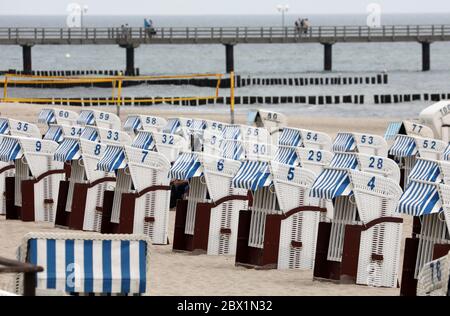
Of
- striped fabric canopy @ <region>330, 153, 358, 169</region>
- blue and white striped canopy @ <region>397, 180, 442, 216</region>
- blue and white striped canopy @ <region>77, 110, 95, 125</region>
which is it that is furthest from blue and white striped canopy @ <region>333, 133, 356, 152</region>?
blue and white striped canopy @ <region>397, 180, 442, 216</region>

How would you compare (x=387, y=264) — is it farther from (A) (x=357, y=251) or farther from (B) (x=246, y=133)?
(B) (x=246, y=133)

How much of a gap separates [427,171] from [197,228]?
2.97m

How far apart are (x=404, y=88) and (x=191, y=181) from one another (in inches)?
2344

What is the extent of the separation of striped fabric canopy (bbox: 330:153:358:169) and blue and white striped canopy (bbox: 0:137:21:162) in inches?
169

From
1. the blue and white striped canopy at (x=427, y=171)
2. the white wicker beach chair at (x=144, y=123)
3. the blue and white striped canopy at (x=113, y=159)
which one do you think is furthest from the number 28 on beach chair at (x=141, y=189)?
the white wicker beach chair at (x=144, y=123)

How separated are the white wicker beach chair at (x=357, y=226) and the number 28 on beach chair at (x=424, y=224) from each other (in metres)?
0.32

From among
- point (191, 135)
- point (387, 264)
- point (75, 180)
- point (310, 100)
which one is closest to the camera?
point (387, 264)

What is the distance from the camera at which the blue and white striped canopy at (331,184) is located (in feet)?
41.4

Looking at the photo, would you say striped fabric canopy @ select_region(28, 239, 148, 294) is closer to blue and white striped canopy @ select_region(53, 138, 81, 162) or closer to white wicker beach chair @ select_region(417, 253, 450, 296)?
white wicker beach chair @ select_region(417, 253, 450, 296)

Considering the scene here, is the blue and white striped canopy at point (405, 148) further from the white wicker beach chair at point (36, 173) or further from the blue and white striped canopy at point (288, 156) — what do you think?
the white wicker beach chair at point (36, 173)

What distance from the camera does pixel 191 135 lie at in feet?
60.1
